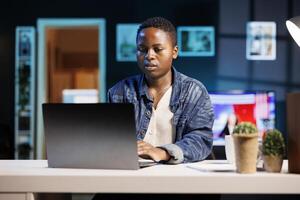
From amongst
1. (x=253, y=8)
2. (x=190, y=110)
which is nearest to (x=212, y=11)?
(x=253, y=8)

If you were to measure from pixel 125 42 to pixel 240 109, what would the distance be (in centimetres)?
166

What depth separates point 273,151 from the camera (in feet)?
4.83

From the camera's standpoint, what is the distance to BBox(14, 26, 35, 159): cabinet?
231 inches

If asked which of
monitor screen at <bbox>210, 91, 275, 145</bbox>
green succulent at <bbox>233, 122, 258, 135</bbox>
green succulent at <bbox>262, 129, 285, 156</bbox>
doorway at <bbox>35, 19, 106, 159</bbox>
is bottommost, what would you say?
monitor screen at <bbox>210, 91, 275, 145</bbox>

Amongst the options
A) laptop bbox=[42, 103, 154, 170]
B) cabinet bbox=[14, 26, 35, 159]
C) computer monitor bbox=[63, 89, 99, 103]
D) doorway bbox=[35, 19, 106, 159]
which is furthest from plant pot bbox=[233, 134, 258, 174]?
doorway bbox=[35, 19, 106, 159]

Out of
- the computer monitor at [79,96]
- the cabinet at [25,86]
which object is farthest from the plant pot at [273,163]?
the computer monitor at [79,96]

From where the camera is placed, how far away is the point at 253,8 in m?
5.87

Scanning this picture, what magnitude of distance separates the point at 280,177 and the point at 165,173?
11.3 inches

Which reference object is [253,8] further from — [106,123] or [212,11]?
[106,123]

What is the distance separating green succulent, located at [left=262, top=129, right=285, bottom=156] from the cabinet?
4.66 m

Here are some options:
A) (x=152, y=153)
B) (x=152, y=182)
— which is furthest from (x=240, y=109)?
(x=152, y=182)

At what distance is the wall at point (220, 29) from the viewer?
5.84m

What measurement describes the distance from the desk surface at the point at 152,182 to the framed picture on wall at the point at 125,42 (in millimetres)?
4522

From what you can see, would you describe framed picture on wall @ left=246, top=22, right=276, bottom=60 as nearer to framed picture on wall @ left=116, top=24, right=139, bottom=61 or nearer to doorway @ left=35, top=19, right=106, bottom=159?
framed picture on wall @ left=116, top=24, right=139, bottom=61
